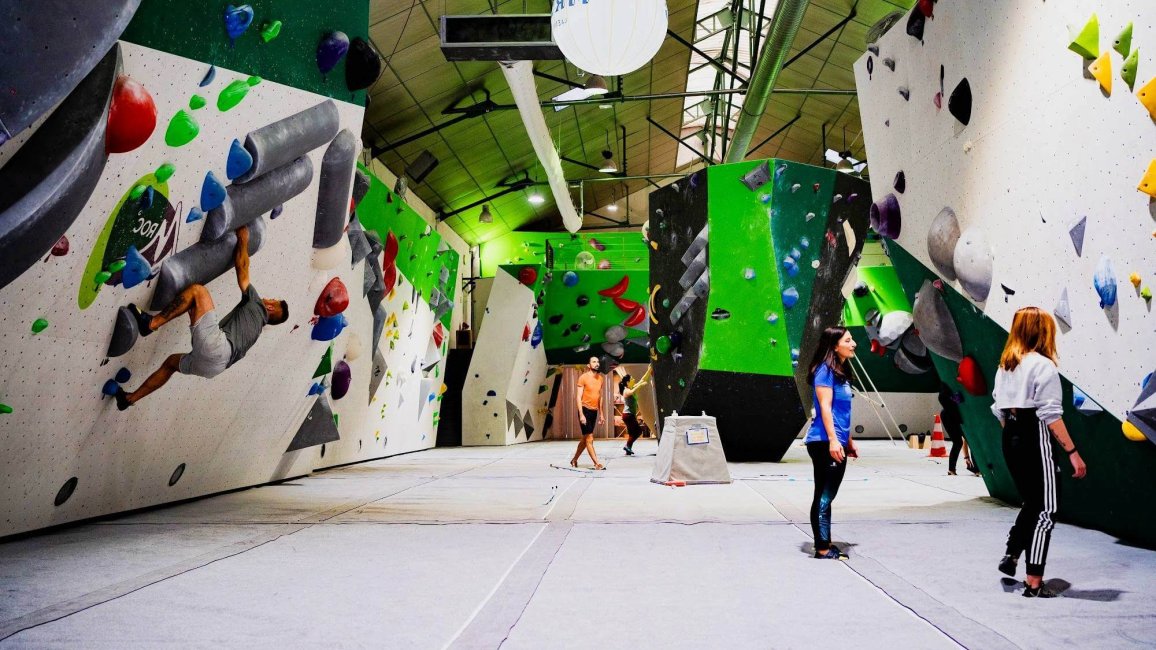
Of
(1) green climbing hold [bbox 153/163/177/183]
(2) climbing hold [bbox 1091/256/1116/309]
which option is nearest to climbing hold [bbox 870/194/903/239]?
(2) climbing hold [bbox 1091/256/1116/309]

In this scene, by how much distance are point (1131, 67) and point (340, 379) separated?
8.13 metres

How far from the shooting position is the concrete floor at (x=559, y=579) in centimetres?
278

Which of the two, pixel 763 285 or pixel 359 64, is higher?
pixel 359 64

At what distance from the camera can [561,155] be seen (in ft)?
69.1

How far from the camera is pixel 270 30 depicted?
190 inches

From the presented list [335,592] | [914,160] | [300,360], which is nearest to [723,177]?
[914,160]

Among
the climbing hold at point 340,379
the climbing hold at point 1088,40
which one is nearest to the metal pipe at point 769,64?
the climbing hold at point 340,379

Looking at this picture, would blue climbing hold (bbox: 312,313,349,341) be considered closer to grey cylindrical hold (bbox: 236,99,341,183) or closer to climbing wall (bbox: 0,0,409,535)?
climbing wall (bbox: 0,0,409,535)

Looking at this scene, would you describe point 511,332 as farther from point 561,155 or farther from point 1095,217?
point 1095,217

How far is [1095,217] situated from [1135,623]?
2.02 metres

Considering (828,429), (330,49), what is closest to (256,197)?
(330,49)

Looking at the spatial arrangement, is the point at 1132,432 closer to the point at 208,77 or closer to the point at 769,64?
the point at 208,77

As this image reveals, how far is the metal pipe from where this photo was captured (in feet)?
38.3

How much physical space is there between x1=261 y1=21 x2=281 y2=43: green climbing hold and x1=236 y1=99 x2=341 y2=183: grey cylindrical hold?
1.82ft
